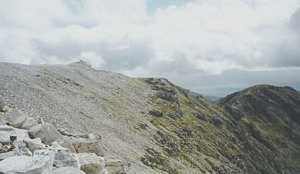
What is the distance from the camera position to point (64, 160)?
29109 mm

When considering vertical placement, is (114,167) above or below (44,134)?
below

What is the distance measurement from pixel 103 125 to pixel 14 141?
6240 centimetres

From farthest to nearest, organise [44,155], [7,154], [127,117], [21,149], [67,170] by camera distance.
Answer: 1. [127,117]
2. [21,149]
3. [7,154]
4. [67,170]
5. [44,155]

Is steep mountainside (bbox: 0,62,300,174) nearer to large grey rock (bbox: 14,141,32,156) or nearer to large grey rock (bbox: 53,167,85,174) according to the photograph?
large grey rock (bbox: 14,141,32,156)

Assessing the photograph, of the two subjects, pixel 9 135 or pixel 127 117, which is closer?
pixel 9 135

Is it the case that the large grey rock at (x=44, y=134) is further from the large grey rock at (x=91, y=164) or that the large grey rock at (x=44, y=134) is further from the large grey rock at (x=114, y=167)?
the large grey rock at (x=91, y=164)

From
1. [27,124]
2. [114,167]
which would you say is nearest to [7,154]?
[114,167]

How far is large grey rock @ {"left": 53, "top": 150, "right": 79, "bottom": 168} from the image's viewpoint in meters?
29.0

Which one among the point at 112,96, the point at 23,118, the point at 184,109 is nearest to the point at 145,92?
the point at 184,109

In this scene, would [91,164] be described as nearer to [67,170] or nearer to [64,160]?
[64,160]

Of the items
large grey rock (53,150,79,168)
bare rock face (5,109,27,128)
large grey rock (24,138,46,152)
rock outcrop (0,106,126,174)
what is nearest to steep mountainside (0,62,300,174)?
bare rock face (5,109,27,128)

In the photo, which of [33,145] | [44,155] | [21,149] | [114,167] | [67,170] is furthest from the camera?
[114,167]

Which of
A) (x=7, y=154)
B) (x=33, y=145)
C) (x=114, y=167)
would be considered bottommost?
(x=114, y=167)

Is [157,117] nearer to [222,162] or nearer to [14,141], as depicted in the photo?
[222,162]
